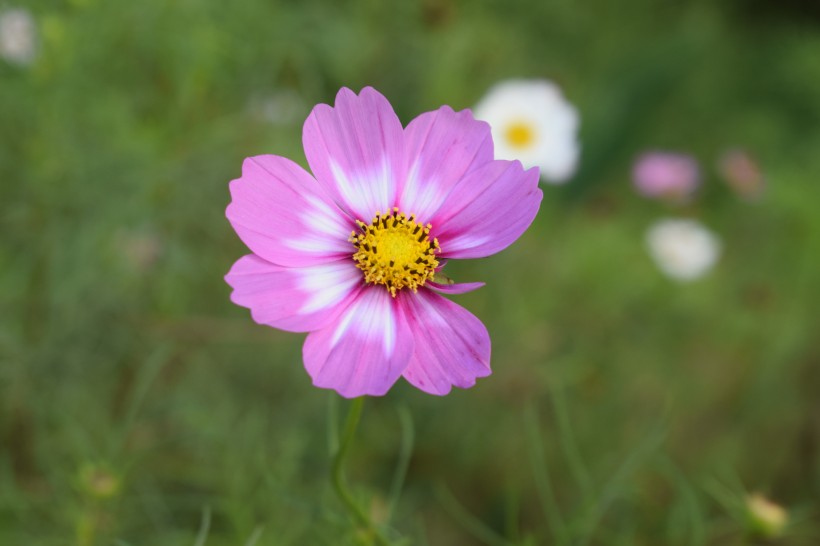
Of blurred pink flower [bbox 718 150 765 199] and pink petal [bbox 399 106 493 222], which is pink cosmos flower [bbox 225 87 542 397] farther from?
blurred pink flower [bbox 718 150 765 199]

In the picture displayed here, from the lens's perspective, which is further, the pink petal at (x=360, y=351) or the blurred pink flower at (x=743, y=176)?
the blurred pink flower at (x=743, y=176)

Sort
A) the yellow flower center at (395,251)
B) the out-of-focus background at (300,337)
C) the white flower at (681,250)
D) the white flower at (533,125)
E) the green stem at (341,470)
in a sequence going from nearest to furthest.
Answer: the green stem at (341,470)
the yellow flower center at (395,251)
the out-of-focus background at (300,337)
the white flower at (533,125)
the white flower at (681,250)

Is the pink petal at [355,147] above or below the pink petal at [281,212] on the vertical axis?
above

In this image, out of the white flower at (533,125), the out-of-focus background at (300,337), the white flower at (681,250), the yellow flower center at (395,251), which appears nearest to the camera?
the yellow flower center at (395,251)

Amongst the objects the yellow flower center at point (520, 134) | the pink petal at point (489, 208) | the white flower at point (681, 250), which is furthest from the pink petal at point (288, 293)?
the white flower at point (681, 250)

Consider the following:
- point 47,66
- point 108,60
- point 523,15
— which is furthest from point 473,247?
point 523,15

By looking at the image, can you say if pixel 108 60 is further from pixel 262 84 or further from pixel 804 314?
pixel 804 314

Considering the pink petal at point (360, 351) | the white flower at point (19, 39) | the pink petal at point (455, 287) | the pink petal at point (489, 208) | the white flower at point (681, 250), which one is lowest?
the pink petal at point (360, 351)

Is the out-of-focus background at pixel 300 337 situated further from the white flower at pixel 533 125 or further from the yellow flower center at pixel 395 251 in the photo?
the white flower at pixel 533 125
